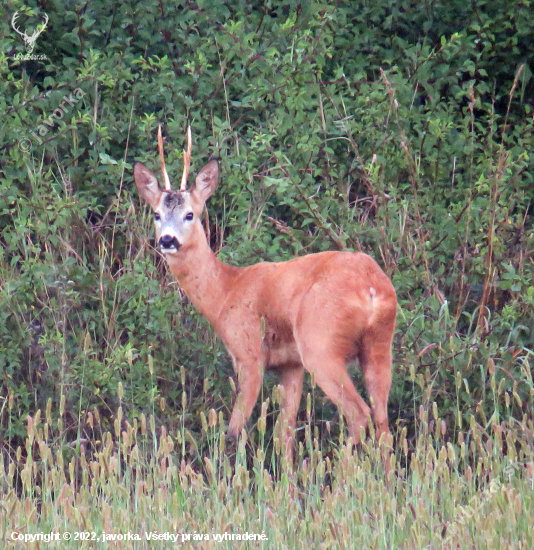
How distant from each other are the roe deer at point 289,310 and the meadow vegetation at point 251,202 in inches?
7.6

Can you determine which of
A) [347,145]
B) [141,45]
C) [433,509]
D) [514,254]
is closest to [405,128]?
[347,145]

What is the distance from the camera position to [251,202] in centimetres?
704

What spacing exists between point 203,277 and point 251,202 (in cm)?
115

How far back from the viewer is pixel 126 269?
21.1 feet

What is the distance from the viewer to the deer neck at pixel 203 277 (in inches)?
235

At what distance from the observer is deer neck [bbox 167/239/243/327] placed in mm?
5977

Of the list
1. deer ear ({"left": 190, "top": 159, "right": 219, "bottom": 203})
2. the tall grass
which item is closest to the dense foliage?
deer ear ({"left": 190, "top": 159, "right": 219, "bottom": 203})

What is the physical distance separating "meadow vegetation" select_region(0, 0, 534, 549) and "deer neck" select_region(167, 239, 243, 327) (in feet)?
0.66

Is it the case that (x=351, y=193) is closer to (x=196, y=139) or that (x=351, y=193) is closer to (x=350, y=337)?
(x=196, y=139)

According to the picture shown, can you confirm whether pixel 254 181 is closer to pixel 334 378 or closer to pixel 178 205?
pixel 178 205

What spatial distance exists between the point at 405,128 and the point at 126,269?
2.43m

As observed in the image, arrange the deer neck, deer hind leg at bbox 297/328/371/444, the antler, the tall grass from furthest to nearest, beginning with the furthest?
the antler → the deer neck → deer hind leg at bbox 297/328/371/444 → the tall grass

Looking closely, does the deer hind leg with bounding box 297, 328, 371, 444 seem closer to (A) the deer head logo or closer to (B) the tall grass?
(B) the tall grass

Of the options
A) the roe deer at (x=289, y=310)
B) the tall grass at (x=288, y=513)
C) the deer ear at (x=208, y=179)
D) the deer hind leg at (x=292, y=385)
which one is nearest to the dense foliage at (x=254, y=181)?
the deer hind leg at (x=292, y=385)
